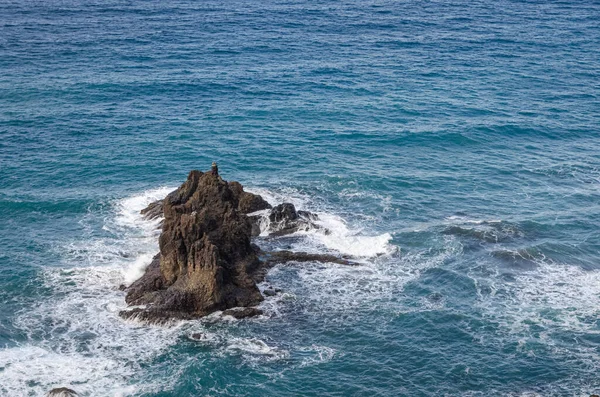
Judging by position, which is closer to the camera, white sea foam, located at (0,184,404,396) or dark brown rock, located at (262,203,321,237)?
white sea foam, located at (0,184,404,396)

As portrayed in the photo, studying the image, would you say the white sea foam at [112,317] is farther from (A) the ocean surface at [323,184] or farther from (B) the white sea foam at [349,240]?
(A) the ocean surface at [323,184]

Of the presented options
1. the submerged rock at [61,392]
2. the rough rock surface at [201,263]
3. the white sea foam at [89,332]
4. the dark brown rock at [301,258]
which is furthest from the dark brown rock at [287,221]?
the submerged rock at [61,392]

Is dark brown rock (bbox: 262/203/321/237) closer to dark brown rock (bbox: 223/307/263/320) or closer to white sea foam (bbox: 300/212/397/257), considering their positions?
white sea foam (bbox: 300/212/397/257)

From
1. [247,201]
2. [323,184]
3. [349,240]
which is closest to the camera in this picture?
[349,240]

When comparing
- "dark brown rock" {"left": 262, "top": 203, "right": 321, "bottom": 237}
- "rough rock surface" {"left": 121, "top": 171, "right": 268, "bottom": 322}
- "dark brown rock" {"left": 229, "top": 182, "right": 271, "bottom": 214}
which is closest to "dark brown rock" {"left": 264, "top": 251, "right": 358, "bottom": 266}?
"rough rock surface" {"left": 121, "top": 171, "right": 268, "bottom": 322}

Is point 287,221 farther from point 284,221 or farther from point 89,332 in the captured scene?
point 89,332

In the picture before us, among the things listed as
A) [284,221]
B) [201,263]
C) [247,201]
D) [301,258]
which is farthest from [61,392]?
[247,201]
